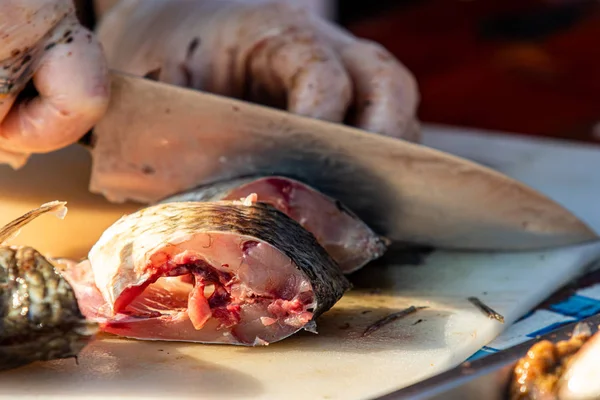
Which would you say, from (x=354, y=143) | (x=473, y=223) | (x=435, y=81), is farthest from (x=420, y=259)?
(x=435, y=81)

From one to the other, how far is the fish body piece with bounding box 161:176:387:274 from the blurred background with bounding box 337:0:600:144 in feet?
4.69

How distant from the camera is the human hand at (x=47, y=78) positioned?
52.2 inches

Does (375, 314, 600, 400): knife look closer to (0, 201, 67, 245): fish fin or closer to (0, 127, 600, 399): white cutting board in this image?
(0, 127, 600, 399): white cutting board

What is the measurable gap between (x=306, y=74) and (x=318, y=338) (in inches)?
23.9

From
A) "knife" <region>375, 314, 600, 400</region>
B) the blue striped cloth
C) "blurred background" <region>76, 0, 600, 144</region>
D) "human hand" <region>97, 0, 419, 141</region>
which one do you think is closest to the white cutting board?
the blue striped cloth

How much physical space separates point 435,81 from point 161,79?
1844mm

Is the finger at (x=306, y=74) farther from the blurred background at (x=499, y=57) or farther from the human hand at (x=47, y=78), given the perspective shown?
the blurred background at (x=499, y=57)

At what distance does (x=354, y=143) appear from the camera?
156 centimetres

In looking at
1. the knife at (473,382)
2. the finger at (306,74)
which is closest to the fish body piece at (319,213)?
the finger at (306,74)

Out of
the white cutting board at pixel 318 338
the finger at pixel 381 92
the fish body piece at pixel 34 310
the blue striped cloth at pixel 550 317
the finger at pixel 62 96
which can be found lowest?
the blue striped cloth at pixel 550 317

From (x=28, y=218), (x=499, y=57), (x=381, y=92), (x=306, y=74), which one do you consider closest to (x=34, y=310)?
(x=28, y=218)

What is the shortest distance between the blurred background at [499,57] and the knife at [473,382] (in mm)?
1784

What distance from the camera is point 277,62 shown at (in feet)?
5.83

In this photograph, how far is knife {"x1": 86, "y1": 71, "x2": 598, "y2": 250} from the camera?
157 cm
